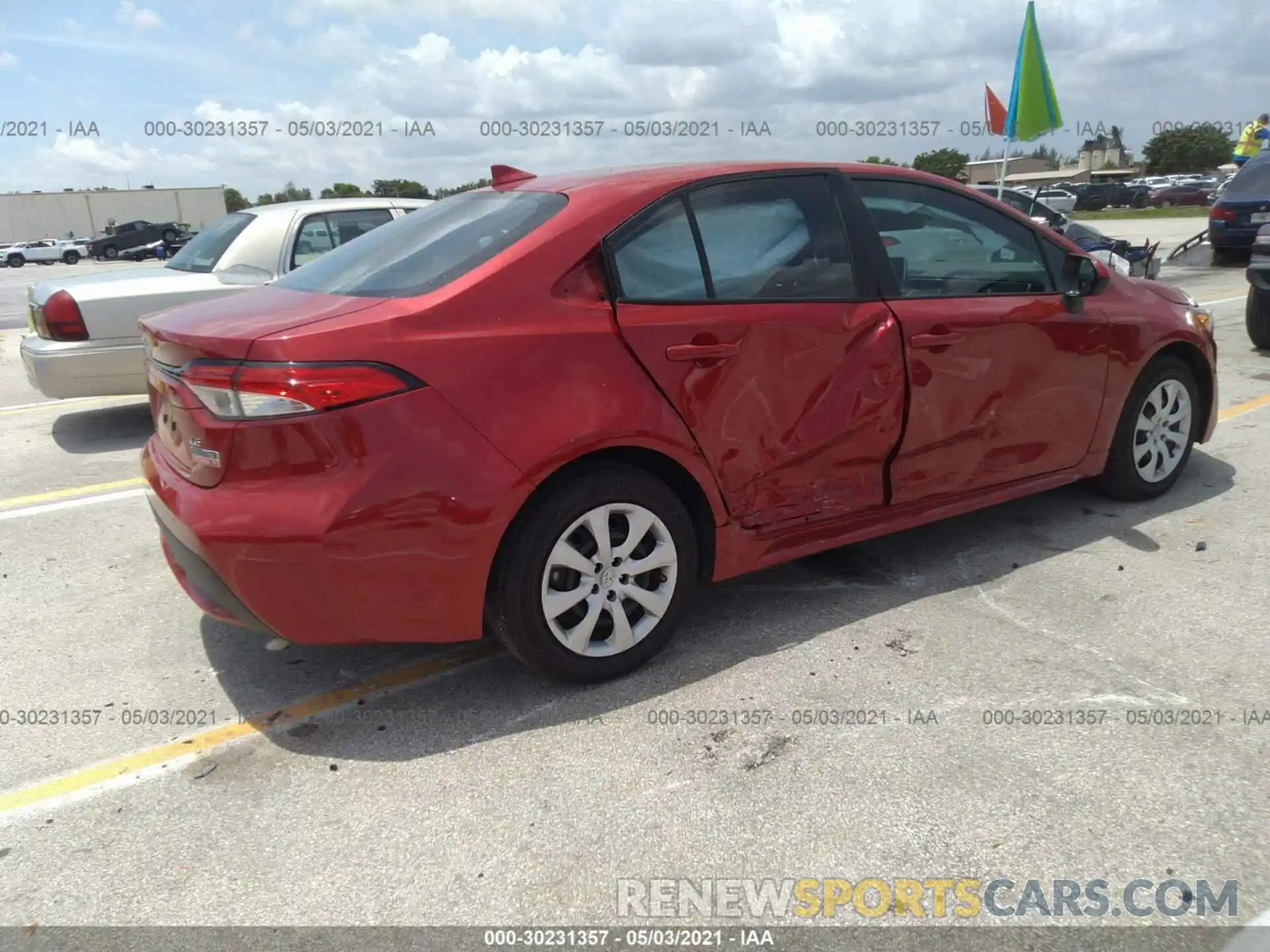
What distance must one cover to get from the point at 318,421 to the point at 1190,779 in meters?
2.61

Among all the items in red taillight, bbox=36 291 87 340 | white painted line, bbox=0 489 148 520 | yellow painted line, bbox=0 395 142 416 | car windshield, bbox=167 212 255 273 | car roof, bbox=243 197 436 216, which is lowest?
white painted line, bbox=0 489 148 520

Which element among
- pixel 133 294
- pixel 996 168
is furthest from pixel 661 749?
pixel 996 168

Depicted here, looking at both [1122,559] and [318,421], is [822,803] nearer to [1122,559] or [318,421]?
[318,421]

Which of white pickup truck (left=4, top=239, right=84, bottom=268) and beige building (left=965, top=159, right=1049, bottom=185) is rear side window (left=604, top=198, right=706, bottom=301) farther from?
white pickup truck (left=4, top=239, right=84, bottom=268)

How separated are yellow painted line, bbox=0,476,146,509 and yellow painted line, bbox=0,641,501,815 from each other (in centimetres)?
271

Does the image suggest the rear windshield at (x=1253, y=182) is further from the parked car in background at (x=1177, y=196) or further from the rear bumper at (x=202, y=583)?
the parked car in background at (x=1177, y=196)

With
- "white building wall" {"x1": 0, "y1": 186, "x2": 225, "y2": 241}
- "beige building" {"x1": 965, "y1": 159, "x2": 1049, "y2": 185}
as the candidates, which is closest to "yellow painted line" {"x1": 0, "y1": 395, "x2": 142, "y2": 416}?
"beige building" {"x1": 965, "y1": 159, "x2": 1049, "y2": 185}

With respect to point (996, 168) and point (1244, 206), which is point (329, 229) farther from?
point (996, 168)

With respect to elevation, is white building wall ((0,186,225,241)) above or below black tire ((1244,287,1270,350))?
above

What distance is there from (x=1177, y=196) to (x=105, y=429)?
2031 inches

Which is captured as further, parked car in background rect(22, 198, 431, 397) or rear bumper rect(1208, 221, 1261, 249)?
rear bumper rect(1208, 221, 1261, 249)

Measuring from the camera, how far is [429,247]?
10.9ft

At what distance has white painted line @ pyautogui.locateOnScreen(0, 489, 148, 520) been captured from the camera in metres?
5.16

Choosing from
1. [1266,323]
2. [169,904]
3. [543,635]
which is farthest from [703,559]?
[1266,323]
